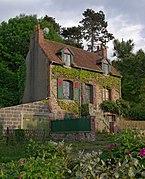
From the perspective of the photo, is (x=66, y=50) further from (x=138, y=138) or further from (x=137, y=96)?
(x=138, y=138)

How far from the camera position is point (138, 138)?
5.11 meters

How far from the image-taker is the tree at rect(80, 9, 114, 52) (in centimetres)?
5444

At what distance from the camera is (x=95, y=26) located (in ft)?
180

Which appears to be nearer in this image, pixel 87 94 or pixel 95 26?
pixel 87 94

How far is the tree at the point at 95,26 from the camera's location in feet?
179

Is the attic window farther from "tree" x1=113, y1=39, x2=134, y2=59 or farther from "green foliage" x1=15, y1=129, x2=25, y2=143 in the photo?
"tree" x1=113, y1=39, x2=134, y2=59

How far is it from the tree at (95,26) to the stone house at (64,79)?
24.5m

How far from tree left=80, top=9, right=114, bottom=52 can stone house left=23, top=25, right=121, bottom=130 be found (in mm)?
24474

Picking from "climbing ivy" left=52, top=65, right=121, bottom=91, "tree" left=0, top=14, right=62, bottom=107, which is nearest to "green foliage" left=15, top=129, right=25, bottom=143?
"climbing ivy" left=52, top=65, right=121, bottom=91

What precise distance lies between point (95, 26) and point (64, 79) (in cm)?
3076

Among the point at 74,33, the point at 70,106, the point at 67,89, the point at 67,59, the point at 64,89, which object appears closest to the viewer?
the point at 70,106

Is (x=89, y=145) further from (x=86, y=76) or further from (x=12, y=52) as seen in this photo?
(x=12, y=52)

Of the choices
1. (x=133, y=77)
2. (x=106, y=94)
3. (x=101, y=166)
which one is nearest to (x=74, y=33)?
(x=133, y=77)

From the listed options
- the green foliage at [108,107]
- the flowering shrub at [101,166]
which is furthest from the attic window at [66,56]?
the flowering shrub at [101,166]
